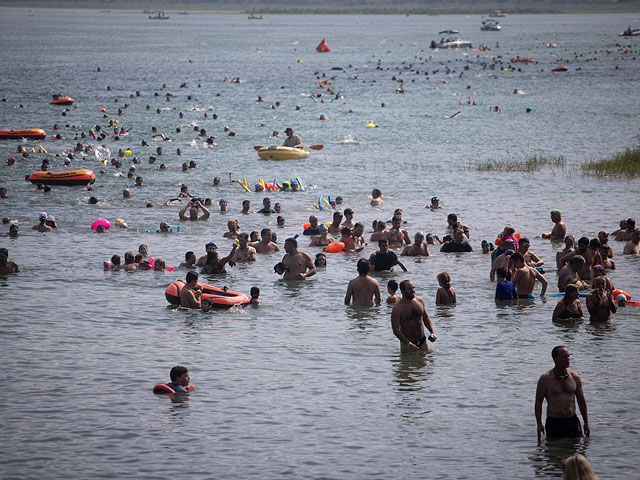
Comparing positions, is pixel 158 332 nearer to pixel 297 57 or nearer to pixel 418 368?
pixel 418 368

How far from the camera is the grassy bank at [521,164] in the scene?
40.2 m

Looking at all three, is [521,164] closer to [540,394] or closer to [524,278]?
[524,278]

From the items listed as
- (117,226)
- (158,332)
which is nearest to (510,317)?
(158,332)

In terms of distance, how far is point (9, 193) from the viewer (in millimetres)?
34906

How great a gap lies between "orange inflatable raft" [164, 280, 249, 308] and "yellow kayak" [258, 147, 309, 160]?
75.8ft

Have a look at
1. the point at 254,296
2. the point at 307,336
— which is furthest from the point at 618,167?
the point at 307,336

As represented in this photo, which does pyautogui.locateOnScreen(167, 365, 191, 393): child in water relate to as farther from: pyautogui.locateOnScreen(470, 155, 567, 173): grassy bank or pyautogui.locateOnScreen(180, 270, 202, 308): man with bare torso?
pyautogui.locateOnScreen(470, 155, 567, 173): grassy bank

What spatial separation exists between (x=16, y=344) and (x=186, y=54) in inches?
4548

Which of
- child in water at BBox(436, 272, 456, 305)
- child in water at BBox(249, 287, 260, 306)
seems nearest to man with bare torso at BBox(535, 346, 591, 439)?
child in water at BBox(436, 272, 456, 305)

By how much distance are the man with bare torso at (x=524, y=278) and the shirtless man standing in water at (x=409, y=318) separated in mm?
4635

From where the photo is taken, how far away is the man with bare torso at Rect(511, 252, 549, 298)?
19.7m

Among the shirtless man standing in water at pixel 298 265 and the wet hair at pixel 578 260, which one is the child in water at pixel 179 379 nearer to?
the shirtless man standing in water at pixel 298 265

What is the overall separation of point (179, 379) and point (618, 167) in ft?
95.8

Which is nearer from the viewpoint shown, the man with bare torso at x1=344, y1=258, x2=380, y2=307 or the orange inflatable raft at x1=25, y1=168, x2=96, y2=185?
the man with bare torso at x1=344, y1=258, x2=380, y2=307
